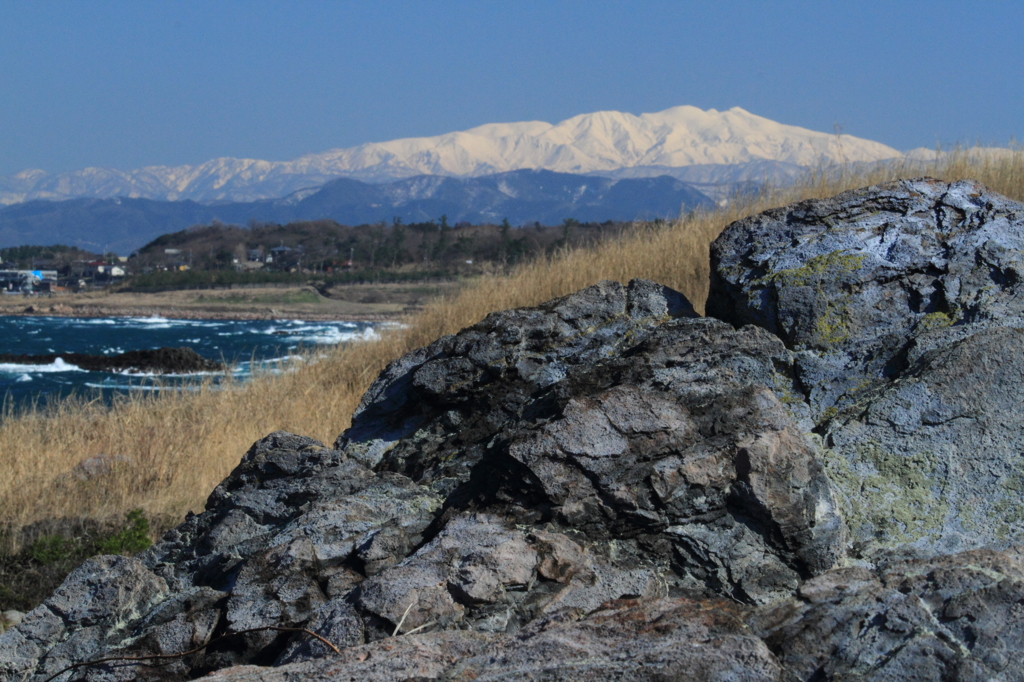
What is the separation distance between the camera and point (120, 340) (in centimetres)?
4478

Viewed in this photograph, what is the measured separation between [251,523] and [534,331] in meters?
1.31

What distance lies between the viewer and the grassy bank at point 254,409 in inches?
239

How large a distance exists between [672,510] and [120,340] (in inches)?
1889

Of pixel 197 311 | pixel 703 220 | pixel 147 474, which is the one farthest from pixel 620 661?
pixel 197 311

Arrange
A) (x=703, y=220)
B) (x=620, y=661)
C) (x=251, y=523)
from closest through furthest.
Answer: (x=620, y=661), (x=251, y=523), (x=703, y=220)

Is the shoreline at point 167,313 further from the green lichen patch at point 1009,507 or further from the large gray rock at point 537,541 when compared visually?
the green lichen patch at point 1009,507

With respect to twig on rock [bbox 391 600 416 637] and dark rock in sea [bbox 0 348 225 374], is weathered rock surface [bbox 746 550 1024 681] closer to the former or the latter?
twig on rock [bbox 391 600 416 637]

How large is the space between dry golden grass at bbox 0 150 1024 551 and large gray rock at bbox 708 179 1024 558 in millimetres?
3977

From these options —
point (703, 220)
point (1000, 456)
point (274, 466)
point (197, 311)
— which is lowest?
point (197, 311)

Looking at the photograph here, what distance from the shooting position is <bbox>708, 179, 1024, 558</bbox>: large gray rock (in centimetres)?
232

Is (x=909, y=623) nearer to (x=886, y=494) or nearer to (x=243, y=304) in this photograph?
(x=886, y=494)

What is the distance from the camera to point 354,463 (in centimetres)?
292

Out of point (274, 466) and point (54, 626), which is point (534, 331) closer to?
point (274, 466)

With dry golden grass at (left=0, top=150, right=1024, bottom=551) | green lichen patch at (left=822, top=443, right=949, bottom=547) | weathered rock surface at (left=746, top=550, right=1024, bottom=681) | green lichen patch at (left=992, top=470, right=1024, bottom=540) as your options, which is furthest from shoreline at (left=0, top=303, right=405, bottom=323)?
weathered rock surface at (left=746, top=550, right=1024, bottom=681)
